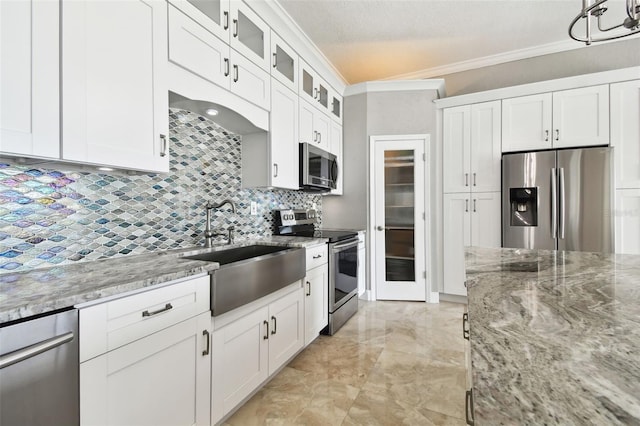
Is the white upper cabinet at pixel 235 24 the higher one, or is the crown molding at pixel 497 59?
the crown molding at pixel 497 59

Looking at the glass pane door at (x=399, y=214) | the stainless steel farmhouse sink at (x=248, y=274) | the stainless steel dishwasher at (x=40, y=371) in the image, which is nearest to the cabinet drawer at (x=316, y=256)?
the stainless steel farmhouse sink at (x=248, y=274)

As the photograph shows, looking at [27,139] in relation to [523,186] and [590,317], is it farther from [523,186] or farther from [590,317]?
[523,186]

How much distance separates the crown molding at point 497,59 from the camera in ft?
11.0

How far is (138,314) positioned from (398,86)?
3659 millimetres

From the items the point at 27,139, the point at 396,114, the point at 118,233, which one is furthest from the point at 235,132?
the point at 396,114

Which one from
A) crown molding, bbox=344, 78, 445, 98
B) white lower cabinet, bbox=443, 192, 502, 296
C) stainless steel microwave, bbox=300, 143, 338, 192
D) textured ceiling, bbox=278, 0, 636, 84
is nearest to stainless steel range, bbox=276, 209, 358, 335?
stainless steel microwave, bbox=300, 143, 338, 192

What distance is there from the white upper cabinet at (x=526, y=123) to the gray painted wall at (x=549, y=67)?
0.55 m

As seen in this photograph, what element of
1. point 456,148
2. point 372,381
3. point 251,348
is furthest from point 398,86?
point 251,348

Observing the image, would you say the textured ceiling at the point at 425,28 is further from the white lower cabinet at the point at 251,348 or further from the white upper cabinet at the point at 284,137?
the white lower cabinet at the point at 251,348

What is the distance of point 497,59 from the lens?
369 cm

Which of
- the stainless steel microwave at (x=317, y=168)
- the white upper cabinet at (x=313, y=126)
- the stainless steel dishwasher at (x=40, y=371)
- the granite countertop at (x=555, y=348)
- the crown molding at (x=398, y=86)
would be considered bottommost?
the stainless steel dishwasher at (x=40, y=371)

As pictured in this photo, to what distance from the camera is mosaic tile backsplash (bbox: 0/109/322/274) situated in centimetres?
129

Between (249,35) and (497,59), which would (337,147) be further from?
(497,59)

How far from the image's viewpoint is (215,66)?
185 centimetres
